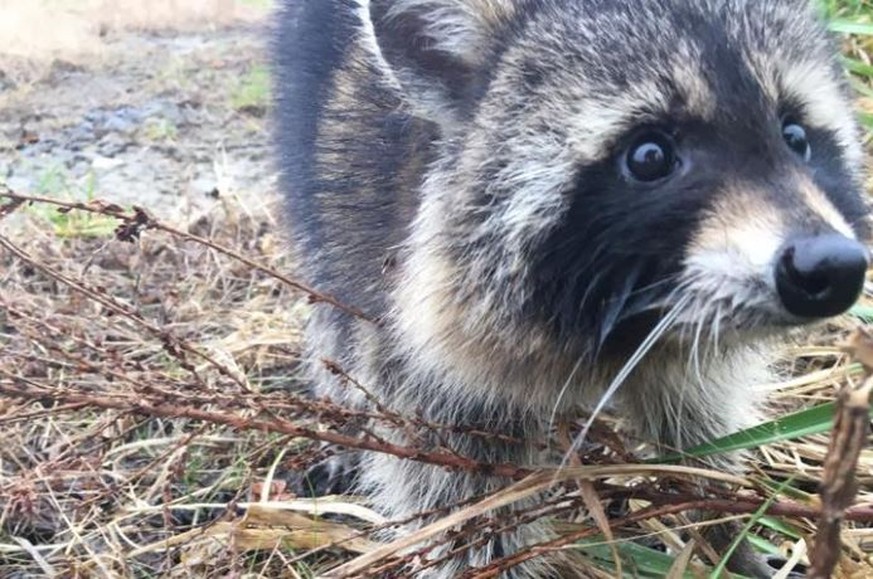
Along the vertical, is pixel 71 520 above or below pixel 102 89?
above

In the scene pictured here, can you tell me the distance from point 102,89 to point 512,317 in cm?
486

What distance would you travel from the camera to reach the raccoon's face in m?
2.09

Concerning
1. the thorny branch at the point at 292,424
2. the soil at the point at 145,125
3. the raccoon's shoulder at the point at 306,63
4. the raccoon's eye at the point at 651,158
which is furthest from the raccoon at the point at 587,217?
the soil at the point at 145,125

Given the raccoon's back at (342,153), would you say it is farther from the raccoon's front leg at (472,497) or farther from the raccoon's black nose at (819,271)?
the raccoon's black nose at (819,271)

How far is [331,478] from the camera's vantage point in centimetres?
357

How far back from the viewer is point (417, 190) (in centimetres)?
273

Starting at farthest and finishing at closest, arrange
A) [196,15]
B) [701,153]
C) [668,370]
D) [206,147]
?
1. [196,15]
2. [206,147]
3. [668,370]
4. [701,153]

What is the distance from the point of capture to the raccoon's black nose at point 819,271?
1.95m

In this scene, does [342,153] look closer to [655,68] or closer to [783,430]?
[655,68]

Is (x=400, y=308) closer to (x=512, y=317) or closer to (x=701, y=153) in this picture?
(x=512, y=317)

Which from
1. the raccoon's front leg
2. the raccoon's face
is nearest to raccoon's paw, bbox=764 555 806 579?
the raccoon's front leg

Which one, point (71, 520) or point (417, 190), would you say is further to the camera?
point (71, 520)

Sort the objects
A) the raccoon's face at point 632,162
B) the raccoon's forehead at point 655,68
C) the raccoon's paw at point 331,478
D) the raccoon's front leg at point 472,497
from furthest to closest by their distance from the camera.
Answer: the raccoon's paw at point 331,478, the raccoon's front leg at point 472,497, the raccoon's forehead at point 655,68, the raccoon's face at point 632,162

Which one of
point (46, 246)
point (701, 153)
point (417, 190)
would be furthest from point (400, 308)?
point (46, 246)
